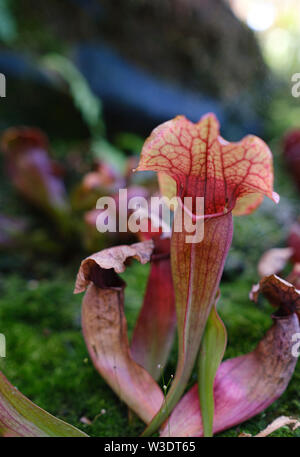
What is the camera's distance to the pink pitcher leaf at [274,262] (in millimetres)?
1409

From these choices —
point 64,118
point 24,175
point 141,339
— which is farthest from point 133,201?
point 64,118

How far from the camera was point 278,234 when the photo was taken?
207cm

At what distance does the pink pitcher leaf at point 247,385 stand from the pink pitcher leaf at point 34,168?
138 centimetres

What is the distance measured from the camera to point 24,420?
80 centimetres

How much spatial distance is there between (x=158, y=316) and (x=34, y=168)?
1.34m

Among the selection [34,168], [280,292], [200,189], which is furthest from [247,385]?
[34,168]

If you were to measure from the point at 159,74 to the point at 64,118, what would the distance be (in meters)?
1.05

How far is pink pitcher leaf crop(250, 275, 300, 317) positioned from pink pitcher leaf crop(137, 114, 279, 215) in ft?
0.77

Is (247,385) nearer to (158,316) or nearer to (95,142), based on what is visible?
(158,316)

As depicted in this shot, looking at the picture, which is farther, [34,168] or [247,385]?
[34,168]

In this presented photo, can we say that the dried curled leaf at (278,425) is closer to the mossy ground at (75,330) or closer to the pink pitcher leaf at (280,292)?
the mossy ground at (75,330)

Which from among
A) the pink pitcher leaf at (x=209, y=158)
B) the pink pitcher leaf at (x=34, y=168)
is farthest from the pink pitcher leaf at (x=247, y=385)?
the pink pitcher leaf at (x=34, y=168)

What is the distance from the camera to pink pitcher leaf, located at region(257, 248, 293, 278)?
141cm

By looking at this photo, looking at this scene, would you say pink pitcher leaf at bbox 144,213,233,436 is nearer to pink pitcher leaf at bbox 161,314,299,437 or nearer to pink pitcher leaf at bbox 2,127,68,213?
pink pitcher leaf at bbox 161,314,299,437
